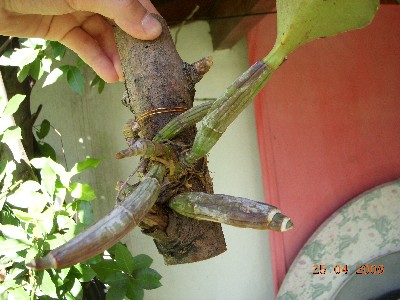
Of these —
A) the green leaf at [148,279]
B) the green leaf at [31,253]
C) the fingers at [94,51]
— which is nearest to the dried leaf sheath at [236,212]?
the fingers at [94,51]

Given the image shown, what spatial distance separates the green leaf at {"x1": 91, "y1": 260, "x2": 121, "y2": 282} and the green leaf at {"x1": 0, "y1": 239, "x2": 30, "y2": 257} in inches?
6.8

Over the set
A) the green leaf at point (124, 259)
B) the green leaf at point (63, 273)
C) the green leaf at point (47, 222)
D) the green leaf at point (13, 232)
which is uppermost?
the green leaf at point (47, 222)

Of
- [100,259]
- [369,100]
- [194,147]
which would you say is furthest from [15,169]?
[369,100]

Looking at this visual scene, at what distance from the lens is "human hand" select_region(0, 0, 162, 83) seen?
1.97 ft

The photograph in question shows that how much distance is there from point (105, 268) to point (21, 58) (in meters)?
0.49

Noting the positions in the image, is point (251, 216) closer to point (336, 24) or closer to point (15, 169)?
point (336, 24)

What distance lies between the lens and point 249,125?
5.88 ft

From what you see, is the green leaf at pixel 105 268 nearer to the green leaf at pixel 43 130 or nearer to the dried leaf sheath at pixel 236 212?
the green leaf at pixel 43 130

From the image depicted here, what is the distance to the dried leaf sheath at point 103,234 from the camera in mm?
357

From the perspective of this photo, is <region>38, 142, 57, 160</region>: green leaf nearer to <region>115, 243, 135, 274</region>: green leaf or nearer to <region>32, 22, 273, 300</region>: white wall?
<region>32, 22, 273, 300</region>: white wall

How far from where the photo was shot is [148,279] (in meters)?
1.11

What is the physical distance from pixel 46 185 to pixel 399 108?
1.23 m

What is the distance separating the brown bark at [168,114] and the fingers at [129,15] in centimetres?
1
